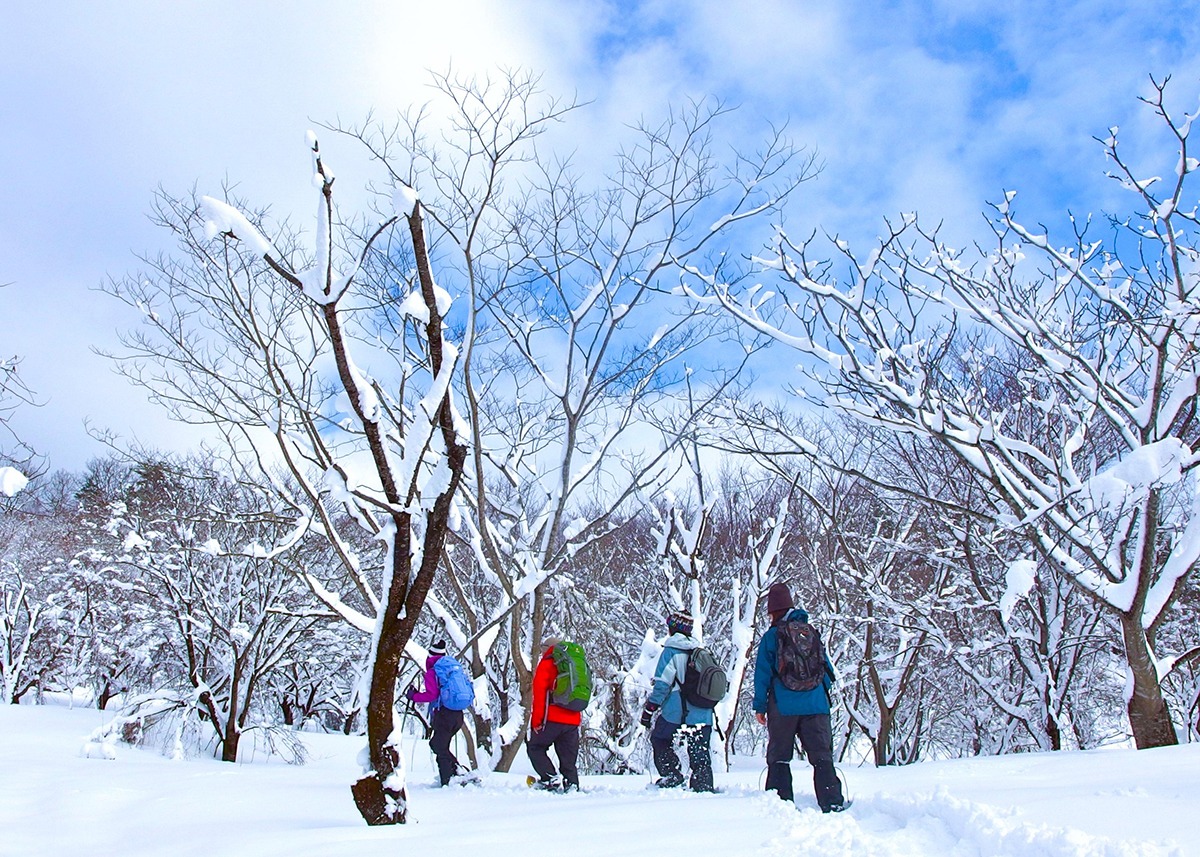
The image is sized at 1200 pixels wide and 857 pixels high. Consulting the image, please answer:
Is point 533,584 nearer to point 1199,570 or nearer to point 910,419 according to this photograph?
point 910,419

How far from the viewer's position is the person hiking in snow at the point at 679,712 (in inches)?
228

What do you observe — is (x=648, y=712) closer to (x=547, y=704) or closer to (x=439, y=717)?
(x=547, y=704)

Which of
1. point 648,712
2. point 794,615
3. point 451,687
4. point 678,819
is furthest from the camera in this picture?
point 451,687

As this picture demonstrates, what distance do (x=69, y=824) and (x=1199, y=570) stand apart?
10072mm

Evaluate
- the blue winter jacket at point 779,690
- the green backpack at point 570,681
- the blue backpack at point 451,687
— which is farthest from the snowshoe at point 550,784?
the blue winter jacket at point 779,690

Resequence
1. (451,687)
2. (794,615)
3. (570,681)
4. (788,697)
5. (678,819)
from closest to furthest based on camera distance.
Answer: (678,819) < (788,697) < (794,615) < (570,681) < (451,687)

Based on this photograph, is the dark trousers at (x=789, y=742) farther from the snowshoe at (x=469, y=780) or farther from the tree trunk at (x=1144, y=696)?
the snowshoe at (x=469, y=780)

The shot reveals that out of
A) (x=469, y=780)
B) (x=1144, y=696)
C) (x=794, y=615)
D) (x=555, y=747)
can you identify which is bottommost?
(x=469, y=780)

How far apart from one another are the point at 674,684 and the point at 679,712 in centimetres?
22

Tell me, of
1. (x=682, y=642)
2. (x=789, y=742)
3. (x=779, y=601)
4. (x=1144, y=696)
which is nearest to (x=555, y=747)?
(x=682, y=642)

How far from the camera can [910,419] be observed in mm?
6445

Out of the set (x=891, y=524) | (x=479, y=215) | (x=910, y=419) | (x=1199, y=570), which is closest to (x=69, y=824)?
(x=479, y=215)

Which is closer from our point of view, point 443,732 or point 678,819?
point 678,819

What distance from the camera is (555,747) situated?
6258 millimetres
